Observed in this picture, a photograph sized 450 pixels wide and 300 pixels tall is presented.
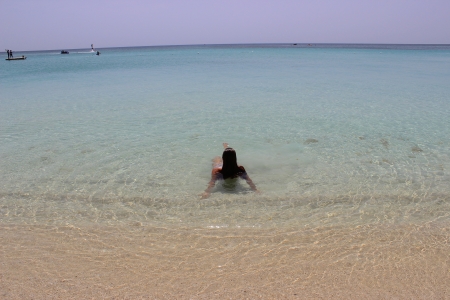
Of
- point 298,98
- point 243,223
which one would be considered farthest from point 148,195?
point 298,98

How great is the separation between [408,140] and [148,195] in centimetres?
730

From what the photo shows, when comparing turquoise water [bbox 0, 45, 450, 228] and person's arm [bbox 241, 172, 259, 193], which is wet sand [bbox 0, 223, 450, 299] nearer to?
turquoise water [bbox 0, 45, 450, 228]

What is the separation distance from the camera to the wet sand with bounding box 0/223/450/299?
12.2 feet

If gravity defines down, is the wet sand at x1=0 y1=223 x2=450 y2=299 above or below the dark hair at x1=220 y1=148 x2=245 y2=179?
below

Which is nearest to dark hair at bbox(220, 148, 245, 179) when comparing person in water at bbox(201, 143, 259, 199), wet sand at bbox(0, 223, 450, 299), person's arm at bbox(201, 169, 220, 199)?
person in water at bbox(201, 143, 259, 199)

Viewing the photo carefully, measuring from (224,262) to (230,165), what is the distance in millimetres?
2688

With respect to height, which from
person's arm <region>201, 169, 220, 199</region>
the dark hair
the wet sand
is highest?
the dark hair

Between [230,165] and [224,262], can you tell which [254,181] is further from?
[224,262]

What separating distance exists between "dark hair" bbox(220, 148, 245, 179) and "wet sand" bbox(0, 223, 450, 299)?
1869mm

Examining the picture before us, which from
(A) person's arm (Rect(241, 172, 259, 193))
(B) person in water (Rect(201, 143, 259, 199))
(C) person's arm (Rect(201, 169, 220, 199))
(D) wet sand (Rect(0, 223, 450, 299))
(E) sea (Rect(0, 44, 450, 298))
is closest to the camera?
(D) wet sand (Rect(0, 223, 450, 299))

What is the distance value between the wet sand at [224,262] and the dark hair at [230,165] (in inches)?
73.6

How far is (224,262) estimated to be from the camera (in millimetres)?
4242

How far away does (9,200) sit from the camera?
609 centimetres

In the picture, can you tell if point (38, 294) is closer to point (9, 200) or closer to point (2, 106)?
point (9, 200)
